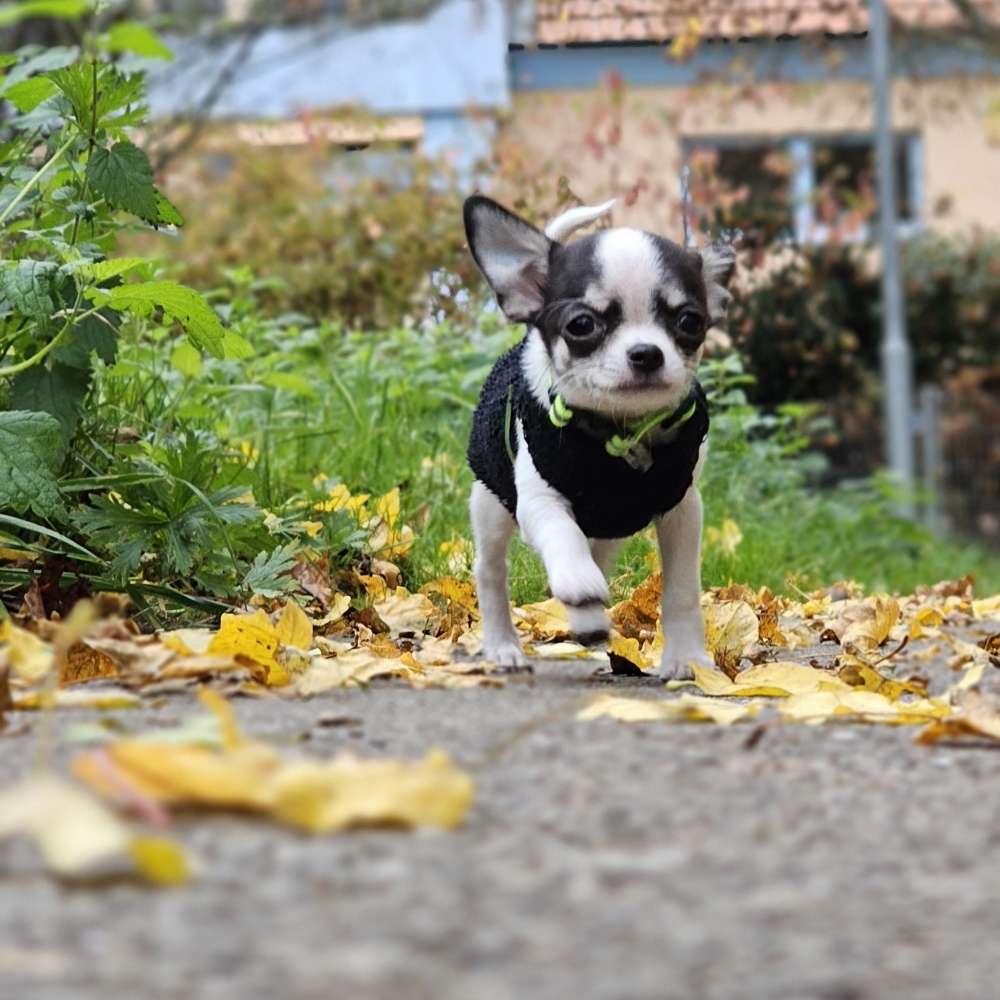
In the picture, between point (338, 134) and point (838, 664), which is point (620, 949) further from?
point (338, 134)

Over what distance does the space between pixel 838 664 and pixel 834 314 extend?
36.5 ft

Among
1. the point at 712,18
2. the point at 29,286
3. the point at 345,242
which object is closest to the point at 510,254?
the point at 29,286

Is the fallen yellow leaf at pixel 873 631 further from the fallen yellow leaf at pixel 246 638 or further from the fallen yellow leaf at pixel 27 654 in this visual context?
the fallen yellow leaf at pixel 27 654

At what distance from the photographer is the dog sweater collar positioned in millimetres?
3541

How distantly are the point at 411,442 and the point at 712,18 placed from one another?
10.1 metres

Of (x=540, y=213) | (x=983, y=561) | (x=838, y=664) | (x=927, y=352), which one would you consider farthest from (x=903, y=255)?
(x=838, y=664)

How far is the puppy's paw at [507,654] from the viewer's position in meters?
3.60

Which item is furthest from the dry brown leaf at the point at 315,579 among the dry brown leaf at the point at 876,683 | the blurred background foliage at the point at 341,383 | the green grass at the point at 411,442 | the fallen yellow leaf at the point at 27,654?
the fallen yellow leaf at the point at 27,654

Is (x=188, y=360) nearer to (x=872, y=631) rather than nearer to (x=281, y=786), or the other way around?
(x=872, y=631)

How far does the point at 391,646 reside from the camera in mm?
3646

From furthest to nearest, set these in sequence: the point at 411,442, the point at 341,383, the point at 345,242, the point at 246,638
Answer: the point at 345,242 < the point at 341,383 < the point at 411,442 < the point at 246,638

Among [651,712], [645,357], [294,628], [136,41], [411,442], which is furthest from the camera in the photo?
[411,442]

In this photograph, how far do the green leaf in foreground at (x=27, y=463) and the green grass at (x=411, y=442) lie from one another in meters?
0.73

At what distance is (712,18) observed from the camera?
49.1 ft
